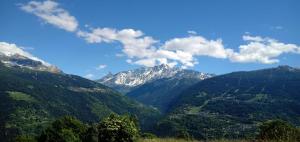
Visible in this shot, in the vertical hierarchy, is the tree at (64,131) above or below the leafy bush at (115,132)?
below

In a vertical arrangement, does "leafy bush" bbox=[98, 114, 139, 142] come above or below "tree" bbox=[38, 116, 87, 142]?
above

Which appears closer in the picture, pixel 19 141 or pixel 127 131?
pixel 127 131

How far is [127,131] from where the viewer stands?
3762 cm

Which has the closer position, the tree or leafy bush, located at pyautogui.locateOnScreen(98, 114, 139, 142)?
leafy bush, located at pyautogui.locateOnScreen(98, 114, 139, 142)

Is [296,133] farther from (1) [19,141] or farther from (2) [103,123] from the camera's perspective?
(1) [19,141]

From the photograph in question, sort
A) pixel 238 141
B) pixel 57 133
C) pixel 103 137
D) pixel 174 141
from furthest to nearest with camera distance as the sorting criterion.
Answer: pixel 57 133 → pixel 103 137 → pixel 174 141 → pixel 238 141

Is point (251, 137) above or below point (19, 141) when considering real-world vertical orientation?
above

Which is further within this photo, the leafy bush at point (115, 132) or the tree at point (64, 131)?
the tree at point (64, 131)

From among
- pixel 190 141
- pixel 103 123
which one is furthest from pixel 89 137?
pixel 190 141

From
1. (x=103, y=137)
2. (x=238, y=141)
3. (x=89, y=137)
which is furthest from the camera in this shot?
(x=89, y=137)

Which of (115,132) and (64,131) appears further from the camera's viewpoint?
(64,131)

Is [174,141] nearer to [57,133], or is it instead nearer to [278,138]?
[278,138]

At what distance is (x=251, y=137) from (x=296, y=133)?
12.1ft

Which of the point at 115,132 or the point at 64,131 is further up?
the point at 115,132
